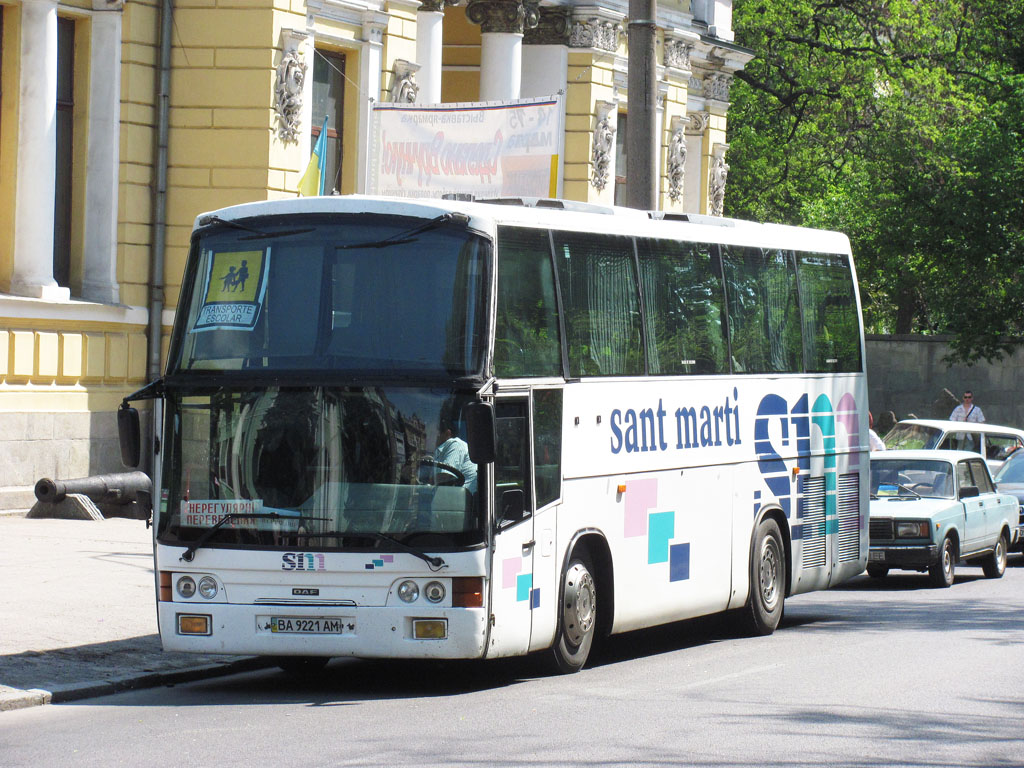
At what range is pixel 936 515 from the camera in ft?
62.8

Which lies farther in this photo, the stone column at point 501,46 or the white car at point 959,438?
the stone column at point 501,46

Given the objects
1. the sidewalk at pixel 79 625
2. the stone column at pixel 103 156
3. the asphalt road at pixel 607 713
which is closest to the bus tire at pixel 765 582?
the asphalt road at pixel 607 713

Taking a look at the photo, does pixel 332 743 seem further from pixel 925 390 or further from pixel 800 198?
pixel 800 198

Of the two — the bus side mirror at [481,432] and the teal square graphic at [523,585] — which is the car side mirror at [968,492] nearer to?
the teal square graphic at [523,585]

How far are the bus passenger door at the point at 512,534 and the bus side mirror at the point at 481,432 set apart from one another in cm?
49

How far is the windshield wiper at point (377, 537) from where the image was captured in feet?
34.0

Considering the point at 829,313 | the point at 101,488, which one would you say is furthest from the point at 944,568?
the point at 101,488

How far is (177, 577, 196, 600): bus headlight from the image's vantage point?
10688 mm

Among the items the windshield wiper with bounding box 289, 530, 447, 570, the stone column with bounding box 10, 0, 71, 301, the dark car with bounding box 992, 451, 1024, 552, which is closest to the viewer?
the windshield wiper with bounding box 289, 530, 447, 570

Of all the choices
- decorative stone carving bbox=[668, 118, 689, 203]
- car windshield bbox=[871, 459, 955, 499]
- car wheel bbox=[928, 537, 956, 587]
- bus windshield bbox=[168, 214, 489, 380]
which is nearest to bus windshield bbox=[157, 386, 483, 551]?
bus windshield bbox=[168, 214, 489, 380]

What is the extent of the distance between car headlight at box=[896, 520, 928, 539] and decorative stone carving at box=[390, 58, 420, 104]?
402 inches

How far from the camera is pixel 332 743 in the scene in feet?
28.8

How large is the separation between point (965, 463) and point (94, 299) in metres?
11.0

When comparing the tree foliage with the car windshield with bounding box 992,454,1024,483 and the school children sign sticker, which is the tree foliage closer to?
the car windshield with bounding box 992,454,1024,483
